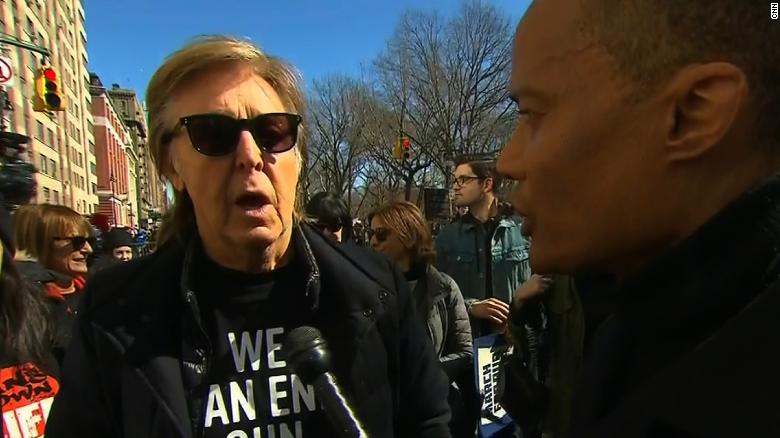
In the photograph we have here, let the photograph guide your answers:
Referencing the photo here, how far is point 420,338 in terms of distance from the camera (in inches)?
71.2

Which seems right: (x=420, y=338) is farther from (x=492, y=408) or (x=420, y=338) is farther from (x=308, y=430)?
(x=492, y=408)

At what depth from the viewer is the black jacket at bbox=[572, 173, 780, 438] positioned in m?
0.66

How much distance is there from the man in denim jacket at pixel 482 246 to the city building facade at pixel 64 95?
24061mm

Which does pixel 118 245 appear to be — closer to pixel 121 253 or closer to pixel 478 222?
pixel 121 253

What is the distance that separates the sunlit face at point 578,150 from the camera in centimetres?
80

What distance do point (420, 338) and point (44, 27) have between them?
48755mm

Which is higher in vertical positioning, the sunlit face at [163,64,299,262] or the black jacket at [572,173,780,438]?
the sunlit face at [163,64,299,262]

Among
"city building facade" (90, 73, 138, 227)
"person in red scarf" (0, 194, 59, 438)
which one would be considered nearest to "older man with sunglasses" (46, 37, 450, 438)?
"person in red scarf" (0, 194, 59, 438)

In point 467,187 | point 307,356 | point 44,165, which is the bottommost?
point 307,356

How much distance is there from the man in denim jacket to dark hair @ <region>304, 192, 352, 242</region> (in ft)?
4.23

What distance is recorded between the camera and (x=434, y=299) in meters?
3.64

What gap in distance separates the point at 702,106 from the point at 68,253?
4.49 meters

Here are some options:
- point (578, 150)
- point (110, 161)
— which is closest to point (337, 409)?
point (578, 150)

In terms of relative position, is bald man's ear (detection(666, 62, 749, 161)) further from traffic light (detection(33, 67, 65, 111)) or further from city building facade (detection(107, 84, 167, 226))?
city building facade (detection(107, 84, 167, 226))
